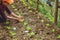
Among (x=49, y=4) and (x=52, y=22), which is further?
(x=49, y=4)

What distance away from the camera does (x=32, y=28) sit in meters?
4.17

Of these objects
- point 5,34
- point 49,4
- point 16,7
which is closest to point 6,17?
point 5,34

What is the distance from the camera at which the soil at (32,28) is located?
12.8 feet

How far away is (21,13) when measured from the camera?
4.55 meters

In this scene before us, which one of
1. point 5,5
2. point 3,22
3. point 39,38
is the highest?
point 5,5

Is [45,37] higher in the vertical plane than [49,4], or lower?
lower

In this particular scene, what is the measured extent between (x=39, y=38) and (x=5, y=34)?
2.10ft

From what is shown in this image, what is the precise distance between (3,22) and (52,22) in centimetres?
105

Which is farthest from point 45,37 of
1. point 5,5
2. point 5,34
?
point 5,5

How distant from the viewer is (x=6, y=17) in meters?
4.09

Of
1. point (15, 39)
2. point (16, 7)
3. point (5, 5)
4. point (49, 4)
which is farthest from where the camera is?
point (49, 4)

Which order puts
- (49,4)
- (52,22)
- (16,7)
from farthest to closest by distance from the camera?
(49,4) < (16,7) < (52,22)

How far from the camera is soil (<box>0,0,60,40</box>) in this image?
3.91m

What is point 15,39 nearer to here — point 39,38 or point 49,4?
point 39,38
